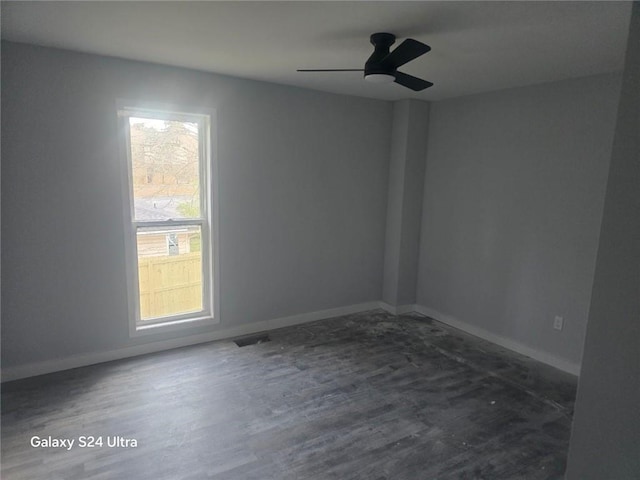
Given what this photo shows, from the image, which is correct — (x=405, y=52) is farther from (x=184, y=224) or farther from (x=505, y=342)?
(x=505, y=342)

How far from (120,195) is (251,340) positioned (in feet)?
5.70

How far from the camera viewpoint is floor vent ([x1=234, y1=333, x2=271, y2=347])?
12.1ft

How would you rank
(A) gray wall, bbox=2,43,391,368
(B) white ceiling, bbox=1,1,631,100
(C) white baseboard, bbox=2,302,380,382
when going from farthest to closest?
(C) white baseboard, bbox=2,302,380,382
(A) gray wall, bbox=2,43,391,368
(B) white ceiling, bbox=1,1,631,100

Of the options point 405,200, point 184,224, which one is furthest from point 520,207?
point 184,224

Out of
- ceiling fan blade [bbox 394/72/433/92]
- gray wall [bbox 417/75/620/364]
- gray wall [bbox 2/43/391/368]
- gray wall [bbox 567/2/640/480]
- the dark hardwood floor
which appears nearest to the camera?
gray wall [bbox 567/2/640/480]

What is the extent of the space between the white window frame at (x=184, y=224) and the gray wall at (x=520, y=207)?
2.42 m

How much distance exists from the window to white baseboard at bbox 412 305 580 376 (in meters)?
2.49

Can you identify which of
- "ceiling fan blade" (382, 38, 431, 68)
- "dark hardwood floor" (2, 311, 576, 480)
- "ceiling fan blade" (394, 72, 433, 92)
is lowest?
"dark hardwood floor" (2, 311, 576, 480)

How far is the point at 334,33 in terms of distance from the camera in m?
2.30

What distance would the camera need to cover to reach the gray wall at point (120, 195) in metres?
2.82

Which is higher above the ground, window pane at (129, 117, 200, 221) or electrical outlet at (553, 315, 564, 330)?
window pane at (129, 117, 200, 221)

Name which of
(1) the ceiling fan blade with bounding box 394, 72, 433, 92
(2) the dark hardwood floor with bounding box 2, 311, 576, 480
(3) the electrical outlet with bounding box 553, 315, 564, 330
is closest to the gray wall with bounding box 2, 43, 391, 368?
(2) the dark hardwood floor with bounding box 2, 311, 576, 480

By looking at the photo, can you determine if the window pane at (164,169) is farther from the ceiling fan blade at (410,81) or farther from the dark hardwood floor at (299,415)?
the ceiling fan blade at (410,81)

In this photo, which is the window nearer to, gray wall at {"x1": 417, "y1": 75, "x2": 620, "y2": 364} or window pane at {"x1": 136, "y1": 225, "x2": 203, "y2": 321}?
window pane at {"x1": 136, "y1": 225, "x2": 203, "y2": 321}
